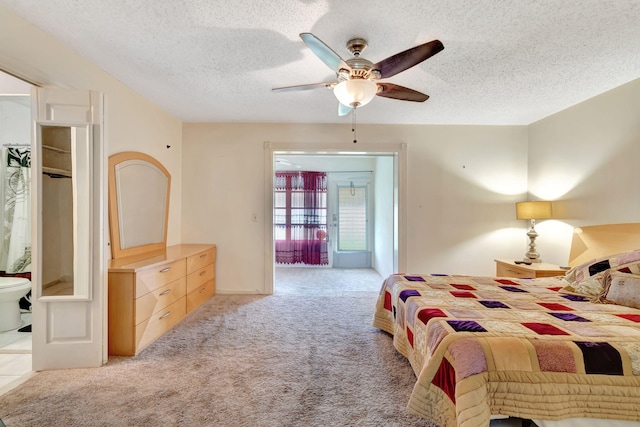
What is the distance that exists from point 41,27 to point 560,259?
17.7 ft

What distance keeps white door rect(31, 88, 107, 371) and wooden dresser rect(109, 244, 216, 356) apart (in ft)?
0.42

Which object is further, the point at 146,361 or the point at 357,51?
the point at 146,361

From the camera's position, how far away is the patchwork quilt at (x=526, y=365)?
122cm

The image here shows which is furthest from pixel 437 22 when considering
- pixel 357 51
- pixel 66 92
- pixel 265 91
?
pixel 66 92

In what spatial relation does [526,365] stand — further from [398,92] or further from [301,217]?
[301,217]

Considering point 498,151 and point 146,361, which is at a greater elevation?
point 498,151

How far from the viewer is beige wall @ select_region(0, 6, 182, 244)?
1.83 m

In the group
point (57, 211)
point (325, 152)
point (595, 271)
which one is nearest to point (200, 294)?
point (57, 211)

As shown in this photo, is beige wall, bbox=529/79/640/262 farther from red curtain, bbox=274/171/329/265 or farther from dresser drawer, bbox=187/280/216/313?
dresser drawer, bbox=187/280/216/313

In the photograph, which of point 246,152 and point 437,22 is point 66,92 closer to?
point 246,152

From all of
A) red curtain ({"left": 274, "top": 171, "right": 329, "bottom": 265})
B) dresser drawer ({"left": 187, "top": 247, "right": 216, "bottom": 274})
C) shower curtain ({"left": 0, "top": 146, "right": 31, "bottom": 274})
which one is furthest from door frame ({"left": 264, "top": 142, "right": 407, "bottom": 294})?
shower curtain ({"left": 0, "top": 146, "right": 31, "bottom": 274})

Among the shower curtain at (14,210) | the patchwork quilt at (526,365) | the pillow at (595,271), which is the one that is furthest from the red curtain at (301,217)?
the patchwork quilt at (526,365)

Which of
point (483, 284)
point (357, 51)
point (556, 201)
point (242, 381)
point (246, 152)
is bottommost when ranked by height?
point (242, 381)

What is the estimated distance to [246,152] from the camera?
398cm
